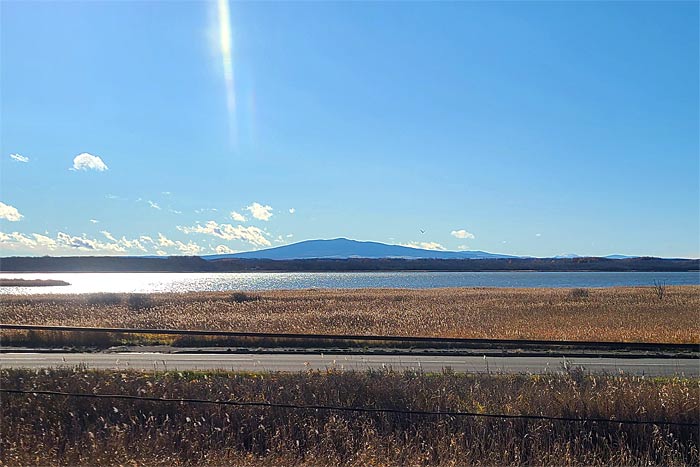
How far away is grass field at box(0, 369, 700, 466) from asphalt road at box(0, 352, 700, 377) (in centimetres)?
638

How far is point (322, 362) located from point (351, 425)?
9807 millimetres

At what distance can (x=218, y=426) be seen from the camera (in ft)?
24.2

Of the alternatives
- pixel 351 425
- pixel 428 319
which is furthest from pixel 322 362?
pixel 428 319

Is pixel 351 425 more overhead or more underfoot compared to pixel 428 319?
more overhead

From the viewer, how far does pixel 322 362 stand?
16672 mm

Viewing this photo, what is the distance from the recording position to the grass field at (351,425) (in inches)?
245

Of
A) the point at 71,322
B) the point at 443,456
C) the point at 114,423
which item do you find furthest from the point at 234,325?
the point at 443,456

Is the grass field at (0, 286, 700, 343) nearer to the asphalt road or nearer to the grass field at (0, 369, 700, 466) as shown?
the asphalt road

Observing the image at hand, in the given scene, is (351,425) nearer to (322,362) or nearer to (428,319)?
(322,362)

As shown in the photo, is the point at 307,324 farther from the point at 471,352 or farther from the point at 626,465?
the point at 626,465

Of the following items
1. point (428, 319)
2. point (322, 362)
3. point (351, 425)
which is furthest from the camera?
point (428, 319)

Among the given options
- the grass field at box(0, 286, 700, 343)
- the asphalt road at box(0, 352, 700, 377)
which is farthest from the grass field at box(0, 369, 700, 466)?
Result: the grass field at box(0, 286, 700, 343)

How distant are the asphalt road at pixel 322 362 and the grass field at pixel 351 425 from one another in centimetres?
638

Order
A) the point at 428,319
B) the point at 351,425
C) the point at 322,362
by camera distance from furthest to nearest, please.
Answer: the point at 428,319
the point at 322,362
the point at 351,425
